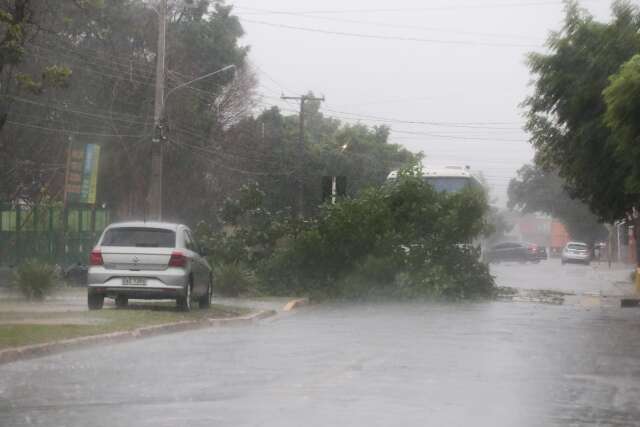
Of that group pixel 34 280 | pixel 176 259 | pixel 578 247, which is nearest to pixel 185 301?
pixel 176 259

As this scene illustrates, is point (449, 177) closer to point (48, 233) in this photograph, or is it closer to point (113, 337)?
point (48, 233)

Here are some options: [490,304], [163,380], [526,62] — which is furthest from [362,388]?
[526,62]

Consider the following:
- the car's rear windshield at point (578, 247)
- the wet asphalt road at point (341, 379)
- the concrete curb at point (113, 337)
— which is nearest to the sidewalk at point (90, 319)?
the concrete curb at point (113, 337)

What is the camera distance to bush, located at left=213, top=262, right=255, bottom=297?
2948cm

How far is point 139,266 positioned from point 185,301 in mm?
1105

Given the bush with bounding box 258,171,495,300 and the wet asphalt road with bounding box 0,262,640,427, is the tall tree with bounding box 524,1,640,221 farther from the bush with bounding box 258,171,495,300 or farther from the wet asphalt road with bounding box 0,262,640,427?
the wet asphalt road with bounding box 0,262,640,427

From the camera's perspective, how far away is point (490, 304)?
28203 mm

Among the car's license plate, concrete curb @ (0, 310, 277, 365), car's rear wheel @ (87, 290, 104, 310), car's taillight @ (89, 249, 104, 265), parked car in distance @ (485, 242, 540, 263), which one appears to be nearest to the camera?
concrete curb @ (0, 310, 277, 365)

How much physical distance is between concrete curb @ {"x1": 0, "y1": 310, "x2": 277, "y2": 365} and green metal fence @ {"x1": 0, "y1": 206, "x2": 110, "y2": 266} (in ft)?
48.1

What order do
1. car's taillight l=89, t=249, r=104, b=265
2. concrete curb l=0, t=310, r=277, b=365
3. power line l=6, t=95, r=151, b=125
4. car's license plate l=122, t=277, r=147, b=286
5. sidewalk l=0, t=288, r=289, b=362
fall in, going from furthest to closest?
power line l=6, t=95, r=151, b=125
car's taillight l=89, t=249, r=104, b=265
car's license plate l=122, t=277, r=147, b=286
sidewalk l=0, t=288, r=289, b=362
concrete curb l=0, t=310, r=277, b=365

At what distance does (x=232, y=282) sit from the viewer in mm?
29469

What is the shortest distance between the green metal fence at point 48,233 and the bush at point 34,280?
31.6 feet

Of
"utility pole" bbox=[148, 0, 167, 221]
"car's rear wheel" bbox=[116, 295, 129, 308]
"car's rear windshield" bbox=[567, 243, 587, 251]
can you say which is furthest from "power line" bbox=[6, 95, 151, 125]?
"car's rear windshield" bbox=[567, 243, 587, 251]

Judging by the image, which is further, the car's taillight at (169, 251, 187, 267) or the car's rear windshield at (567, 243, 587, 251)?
the car's rear windshield at (567, 243, 587, 251)
